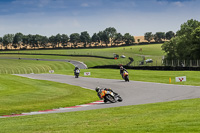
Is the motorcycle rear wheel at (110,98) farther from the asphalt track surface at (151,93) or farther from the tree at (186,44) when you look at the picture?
the tree at (186,44)

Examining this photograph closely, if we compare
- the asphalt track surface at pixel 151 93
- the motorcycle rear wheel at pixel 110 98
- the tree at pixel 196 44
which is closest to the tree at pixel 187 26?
the tree at pixel 196 44

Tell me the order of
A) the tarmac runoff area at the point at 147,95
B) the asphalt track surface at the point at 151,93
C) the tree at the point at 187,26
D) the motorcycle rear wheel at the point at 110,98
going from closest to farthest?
the tarmac runoff area at the point at 147,95, the asphalt track surface at the point at 151,93, the motorcycle rear wheel at the point at 110,98, the tree at the point at 187,26

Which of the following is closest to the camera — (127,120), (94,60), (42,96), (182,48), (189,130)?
(189,130)

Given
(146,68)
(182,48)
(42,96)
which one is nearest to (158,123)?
(42,96)

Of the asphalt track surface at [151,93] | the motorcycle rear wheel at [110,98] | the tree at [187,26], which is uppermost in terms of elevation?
the tree at [187,26]

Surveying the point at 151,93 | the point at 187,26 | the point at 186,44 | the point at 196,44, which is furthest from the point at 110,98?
the point at 187,26

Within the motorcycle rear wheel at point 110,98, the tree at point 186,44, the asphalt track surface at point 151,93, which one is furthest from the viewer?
the tree at point 186,44

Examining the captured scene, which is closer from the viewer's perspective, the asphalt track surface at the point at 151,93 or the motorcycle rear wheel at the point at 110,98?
the asphalt track surface at the point at 151,93

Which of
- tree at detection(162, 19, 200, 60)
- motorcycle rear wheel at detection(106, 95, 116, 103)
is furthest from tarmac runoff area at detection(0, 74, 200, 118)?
tree at detection(162, 19, 200, 60)

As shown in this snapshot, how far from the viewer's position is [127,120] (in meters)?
10.9

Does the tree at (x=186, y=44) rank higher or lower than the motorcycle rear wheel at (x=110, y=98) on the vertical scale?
higher

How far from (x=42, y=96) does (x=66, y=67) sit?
221 feet

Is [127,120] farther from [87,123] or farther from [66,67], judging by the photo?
[66,67]

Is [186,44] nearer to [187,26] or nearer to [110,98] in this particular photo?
[187,26]
